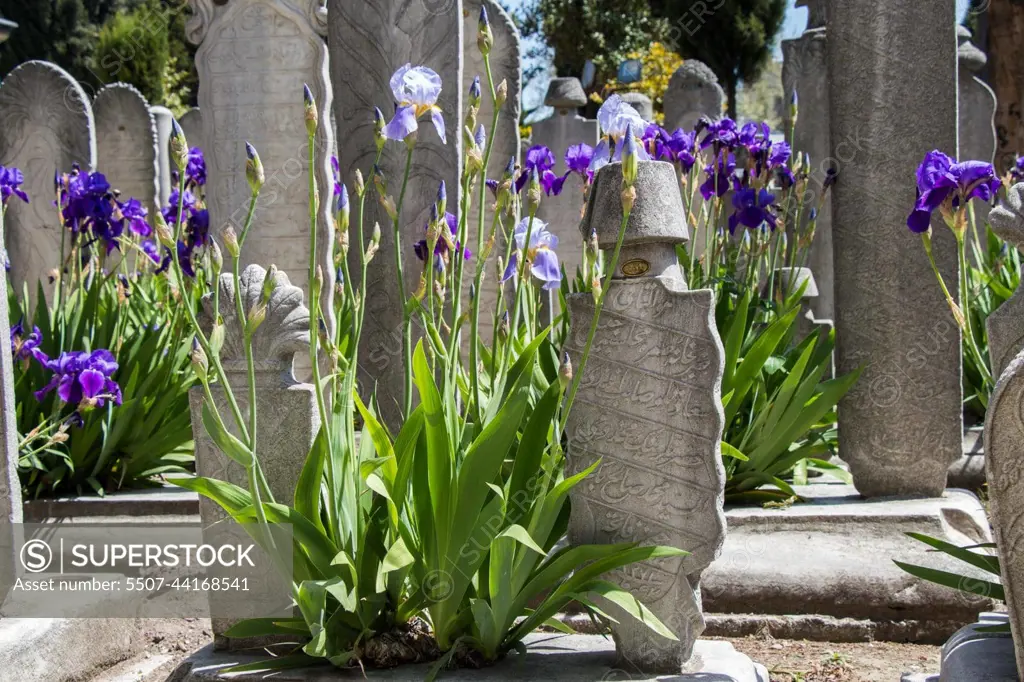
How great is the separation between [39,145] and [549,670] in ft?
19.3

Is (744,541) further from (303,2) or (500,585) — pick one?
(303,2)

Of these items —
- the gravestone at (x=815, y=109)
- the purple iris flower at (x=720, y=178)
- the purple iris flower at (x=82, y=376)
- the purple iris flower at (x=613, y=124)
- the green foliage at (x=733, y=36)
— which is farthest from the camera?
the green foliage at (x=733, y=36)

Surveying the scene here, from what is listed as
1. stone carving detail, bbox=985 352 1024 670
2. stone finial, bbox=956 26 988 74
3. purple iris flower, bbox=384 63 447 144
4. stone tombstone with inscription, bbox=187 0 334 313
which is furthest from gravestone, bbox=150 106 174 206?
stone carving detail, bbox=985 352 1024 670

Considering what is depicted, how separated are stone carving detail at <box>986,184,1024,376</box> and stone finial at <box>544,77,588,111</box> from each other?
7287 millimetres

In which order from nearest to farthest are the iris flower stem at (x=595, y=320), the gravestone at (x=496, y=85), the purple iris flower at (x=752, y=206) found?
the iris flower stem at (x=595, y=320), the purple iris flower at (x=752, y=206), the gravestone at (x=496, y=85)

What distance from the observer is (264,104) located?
484cm

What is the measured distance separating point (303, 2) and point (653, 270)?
2.92m

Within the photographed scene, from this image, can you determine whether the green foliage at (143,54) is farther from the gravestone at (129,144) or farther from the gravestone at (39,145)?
the gravestone at (39,145)

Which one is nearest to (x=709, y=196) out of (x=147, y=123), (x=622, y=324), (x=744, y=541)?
(x=744, y=541)

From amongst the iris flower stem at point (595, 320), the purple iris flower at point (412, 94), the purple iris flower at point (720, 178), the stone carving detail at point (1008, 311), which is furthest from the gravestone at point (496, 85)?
the stone carving detail at point (1008, 311)

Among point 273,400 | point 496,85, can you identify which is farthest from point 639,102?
point 273,400

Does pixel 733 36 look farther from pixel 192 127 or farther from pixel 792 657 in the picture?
pixel 792 657

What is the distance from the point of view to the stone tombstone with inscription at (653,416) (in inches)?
94.3

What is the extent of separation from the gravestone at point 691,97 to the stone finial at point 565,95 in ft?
3.74
